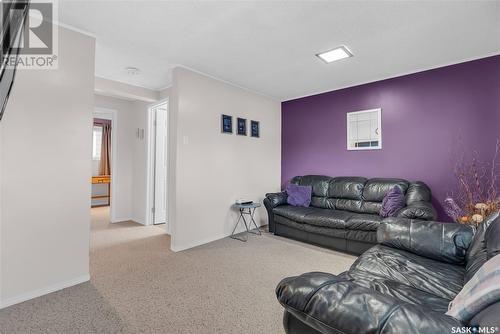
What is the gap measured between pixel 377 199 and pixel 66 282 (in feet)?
12.7

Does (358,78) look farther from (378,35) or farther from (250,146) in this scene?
(250,146)

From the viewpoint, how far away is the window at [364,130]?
3.81 metres

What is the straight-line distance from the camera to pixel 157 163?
4.63 meters

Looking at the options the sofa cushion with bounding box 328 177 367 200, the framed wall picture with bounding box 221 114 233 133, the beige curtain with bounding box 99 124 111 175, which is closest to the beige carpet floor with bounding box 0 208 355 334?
the sofa cushion with bounding box 328 177 367 200

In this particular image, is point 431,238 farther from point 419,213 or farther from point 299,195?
point 299,195

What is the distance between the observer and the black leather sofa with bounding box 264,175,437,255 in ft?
9.94

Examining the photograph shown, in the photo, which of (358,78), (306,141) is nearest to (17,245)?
(306,141)

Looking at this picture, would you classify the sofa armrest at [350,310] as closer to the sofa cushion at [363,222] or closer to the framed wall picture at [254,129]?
the sofa cushion at [363,222]

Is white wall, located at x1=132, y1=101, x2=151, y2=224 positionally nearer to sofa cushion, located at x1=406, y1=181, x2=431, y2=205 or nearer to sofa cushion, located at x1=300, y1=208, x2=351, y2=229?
sofa cushion, located at x1=300, y1=208, x2=351, y2=229

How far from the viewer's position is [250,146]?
439cm

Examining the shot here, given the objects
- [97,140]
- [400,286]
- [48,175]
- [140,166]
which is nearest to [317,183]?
[400,286]

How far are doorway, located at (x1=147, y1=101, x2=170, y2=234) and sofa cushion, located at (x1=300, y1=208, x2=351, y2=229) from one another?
105 inches

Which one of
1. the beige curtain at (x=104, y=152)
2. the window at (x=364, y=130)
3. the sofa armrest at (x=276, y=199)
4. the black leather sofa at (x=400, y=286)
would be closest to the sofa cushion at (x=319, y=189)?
the sofa armrest at (x=276, y=199)

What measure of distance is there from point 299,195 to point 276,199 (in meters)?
0.42
